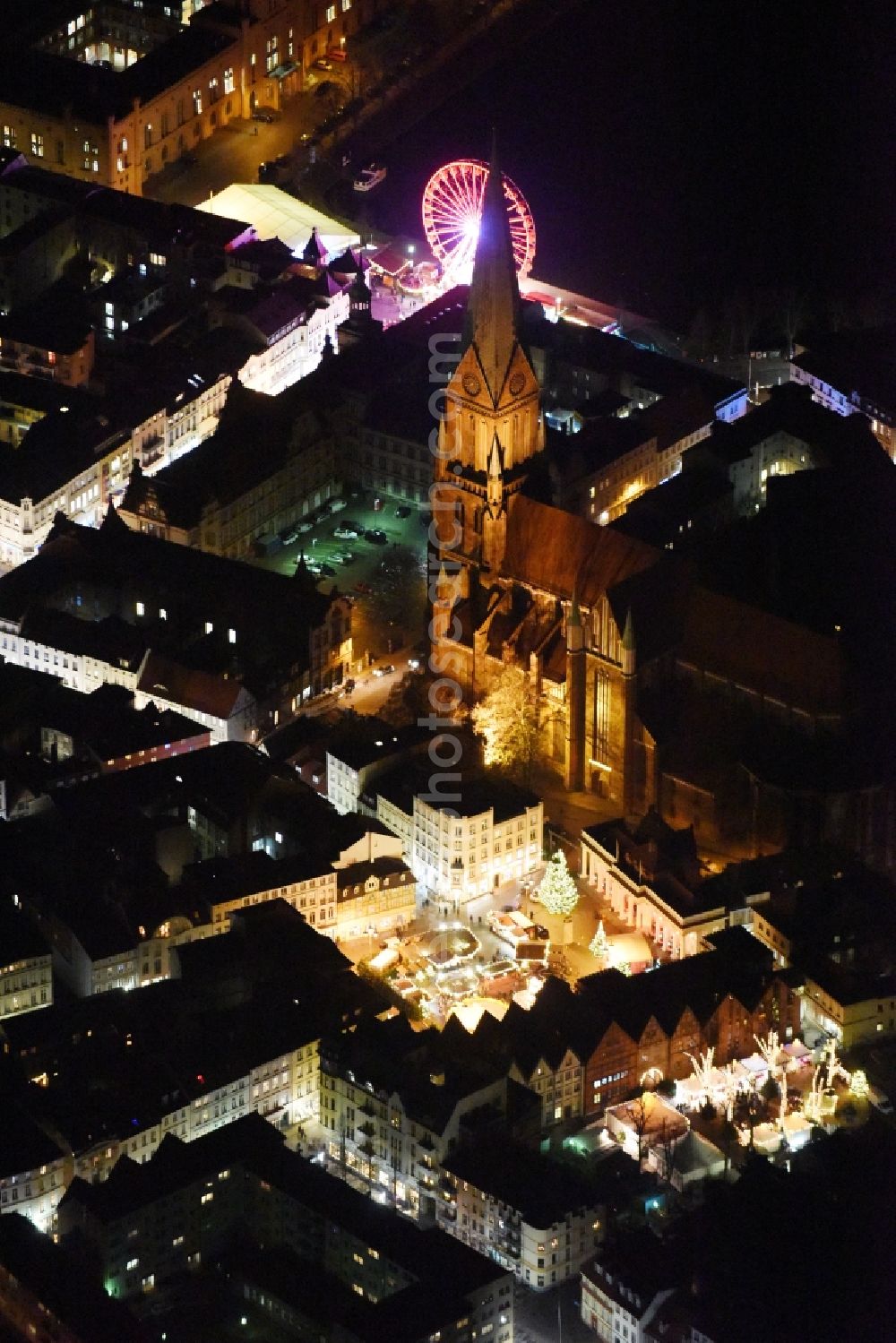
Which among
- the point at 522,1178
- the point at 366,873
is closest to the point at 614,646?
the point at 366,873

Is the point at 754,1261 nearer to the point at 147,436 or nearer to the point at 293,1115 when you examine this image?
the point at 293,1115

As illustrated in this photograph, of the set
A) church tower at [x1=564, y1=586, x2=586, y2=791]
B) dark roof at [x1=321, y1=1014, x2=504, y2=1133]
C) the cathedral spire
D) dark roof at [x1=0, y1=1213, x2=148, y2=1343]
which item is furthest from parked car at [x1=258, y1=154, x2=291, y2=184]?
dark roof at [x1=0, y1=1213, x2=148, y2=1343]

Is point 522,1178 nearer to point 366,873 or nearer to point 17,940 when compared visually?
point 366,873

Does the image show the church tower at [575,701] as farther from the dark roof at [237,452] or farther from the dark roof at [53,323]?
the dark roof at [53,323]

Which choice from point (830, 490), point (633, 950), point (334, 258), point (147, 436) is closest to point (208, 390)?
point (147, 436)

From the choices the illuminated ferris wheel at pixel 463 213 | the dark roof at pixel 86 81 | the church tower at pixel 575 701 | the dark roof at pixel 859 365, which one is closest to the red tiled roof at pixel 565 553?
the church tower at pixel 575 701

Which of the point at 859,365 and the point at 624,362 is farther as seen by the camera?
the point at 624,362

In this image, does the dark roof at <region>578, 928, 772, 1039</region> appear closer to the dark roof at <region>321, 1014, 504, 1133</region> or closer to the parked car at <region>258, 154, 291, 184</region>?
the dark roof at <region>321, 1014, 504, 1133</region>
